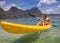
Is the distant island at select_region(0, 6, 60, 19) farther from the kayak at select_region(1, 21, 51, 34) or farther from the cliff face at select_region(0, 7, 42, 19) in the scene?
the kayak at select_region(1, 21, 51, 34)

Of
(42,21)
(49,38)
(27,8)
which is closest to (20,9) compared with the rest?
(27,8)

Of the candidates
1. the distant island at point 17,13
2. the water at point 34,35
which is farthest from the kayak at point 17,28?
the distant island at point 17,13

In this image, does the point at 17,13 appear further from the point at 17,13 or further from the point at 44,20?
the point at 44,20

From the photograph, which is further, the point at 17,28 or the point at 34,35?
the point at 34,35

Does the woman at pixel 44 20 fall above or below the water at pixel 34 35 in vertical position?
above

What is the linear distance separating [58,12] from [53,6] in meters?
0.18

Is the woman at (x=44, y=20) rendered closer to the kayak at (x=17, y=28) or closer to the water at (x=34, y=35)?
the water at (x=34, y=35)

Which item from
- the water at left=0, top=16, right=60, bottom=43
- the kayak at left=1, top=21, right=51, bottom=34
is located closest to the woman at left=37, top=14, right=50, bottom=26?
the water at left=0, top=16, right=60, bottom=43

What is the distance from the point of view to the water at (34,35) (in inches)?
212

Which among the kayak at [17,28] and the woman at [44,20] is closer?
the kayak at [17,28]

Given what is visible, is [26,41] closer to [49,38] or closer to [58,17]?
[49,38]

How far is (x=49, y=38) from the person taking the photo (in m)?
5.48

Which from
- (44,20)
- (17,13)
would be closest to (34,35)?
(44,20)

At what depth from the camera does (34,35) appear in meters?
5.43
